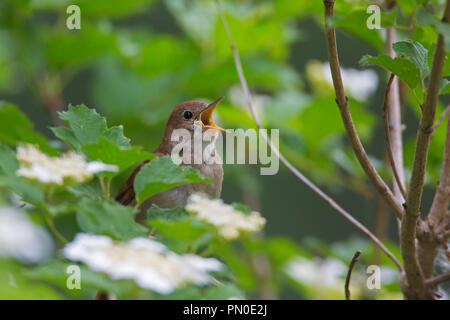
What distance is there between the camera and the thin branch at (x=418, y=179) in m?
1.07

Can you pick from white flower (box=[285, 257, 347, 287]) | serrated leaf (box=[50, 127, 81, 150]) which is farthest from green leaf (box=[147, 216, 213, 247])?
white flower (box=[285, 257, 347, 287])

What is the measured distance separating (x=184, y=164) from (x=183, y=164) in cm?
2

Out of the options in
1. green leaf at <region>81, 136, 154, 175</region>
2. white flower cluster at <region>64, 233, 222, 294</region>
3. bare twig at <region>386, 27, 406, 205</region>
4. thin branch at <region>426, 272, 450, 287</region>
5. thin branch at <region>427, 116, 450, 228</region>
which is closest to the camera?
white flower cluster at <region>64, 233, 222, 294</region>

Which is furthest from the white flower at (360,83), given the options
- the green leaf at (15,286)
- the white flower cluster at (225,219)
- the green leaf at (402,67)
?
the green leaf at (15,286)

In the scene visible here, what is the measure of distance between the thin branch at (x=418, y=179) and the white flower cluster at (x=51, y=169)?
0.59 metres

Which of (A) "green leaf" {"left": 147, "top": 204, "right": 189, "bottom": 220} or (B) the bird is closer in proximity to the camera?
(A) "green leaf" {"left": 147, "top": 204, "right": 189, "bottom": 220}

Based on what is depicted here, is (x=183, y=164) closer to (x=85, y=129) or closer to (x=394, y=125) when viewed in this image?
(x=394, y=125)

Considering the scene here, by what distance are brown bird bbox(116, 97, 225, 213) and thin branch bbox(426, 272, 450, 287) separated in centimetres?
76

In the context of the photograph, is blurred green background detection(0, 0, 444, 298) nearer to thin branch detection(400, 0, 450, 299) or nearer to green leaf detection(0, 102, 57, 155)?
green leaf detection(0, 102, 57, 155)

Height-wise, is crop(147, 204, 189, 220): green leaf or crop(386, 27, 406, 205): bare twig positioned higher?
crop(386, 27, 406, 205): bare twig

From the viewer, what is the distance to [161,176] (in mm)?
1226

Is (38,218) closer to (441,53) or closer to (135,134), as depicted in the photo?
(135,134)

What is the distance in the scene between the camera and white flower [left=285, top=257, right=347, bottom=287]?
2.77m
